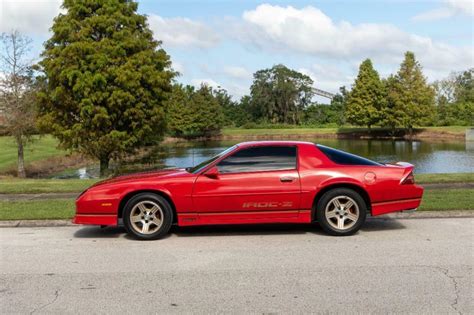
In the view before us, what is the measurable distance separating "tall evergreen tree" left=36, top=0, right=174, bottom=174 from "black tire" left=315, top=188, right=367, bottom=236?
16857mm

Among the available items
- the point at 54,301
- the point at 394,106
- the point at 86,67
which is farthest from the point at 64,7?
the point at 394,106

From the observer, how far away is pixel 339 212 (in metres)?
7.10

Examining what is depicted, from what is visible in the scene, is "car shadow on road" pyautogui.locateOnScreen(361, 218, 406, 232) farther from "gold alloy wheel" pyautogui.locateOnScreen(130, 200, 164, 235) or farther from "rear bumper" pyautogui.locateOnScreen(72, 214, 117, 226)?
"rear bumper" pyautogui.locateOnScreen(72, 214, 117, 226)

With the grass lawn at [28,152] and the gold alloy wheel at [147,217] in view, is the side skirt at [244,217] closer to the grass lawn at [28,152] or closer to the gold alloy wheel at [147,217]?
the gold alloy wheel at [147,217]

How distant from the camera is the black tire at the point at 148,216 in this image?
23.1ft

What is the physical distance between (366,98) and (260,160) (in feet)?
224

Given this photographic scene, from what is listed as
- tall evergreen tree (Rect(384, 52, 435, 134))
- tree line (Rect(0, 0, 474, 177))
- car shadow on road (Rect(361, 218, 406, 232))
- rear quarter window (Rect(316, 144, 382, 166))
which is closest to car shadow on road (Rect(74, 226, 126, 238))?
rear quarter window (Rect(316, 144, 382, 166))

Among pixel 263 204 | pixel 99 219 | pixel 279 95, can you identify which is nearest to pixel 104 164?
pixel 99 219

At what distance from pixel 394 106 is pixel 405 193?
63145mm

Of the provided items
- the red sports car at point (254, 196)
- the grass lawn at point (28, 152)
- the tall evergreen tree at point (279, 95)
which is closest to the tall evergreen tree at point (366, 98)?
the tall evergreen tree at point (279, 95)

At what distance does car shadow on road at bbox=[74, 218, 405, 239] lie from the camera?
7.41 metres

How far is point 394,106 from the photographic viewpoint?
6706 cm

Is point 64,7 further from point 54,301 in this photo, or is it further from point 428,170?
point 54,301

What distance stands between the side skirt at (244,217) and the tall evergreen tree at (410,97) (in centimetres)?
6118
